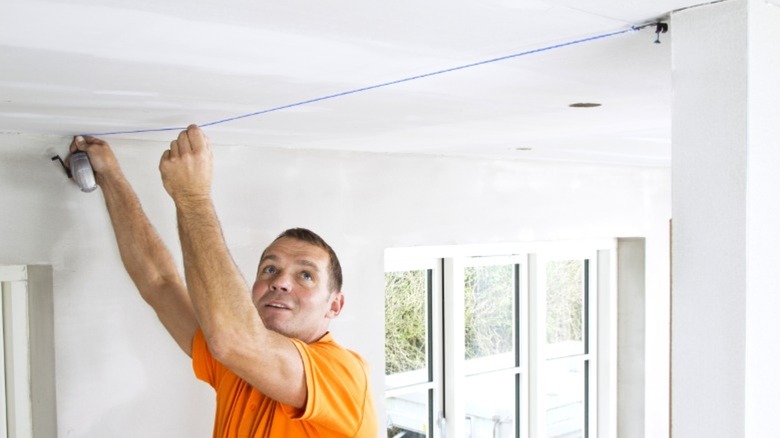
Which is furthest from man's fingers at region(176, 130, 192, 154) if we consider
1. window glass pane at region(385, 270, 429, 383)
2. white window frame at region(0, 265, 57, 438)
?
window glass pane at region(385, 270, 429, 383)

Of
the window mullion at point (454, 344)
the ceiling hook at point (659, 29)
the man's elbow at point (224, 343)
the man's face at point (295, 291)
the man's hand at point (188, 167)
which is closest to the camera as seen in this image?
the ceiling hook at point (659, 29)

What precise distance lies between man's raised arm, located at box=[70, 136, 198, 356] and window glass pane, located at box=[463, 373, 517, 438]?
2197 mm

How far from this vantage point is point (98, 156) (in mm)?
2418

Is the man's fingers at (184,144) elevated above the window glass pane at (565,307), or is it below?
above

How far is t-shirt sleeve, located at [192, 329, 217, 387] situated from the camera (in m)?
2.27

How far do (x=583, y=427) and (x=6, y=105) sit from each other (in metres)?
4.08

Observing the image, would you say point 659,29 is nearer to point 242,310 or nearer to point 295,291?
point 242,310

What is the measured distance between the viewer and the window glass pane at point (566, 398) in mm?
4766

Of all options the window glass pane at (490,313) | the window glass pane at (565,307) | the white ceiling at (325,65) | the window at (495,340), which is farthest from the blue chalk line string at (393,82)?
the window glass pane at (565,307)

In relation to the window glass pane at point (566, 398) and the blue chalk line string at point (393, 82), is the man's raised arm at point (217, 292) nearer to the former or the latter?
the blue chalk line string at point (393, 82)

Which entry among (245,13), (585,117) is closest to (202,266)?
(245,13)

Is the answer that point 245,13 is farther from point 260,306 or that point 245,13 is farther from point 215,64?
point 260,306

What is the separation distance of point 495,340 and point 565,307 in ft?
2.11

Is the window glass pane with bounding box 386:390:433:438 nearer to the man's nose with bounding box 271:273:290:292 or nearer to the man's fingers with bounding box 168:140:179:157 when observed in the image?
the man's nose with bounding box 271:273:290:292
